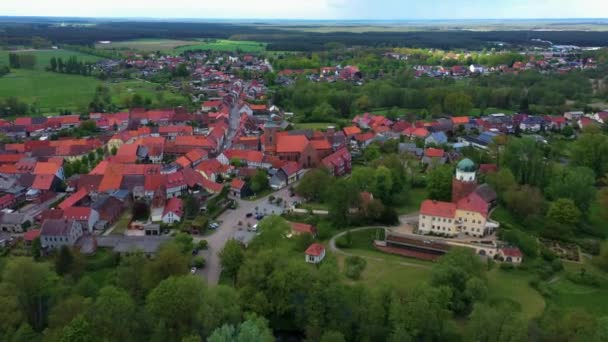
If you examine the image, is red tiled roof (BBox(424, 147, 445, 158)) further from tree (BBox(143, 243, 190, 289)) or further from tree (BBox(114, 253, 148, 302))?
tree (BBox(114, 253, 148, 302))

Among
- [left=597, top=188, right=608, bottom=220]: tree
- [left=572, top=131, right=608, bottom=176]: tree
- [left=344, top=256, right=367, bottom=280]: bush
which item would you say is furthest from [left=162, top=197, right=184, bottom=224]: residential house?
[left=572, top=131, right=608, bottom=176]: tree

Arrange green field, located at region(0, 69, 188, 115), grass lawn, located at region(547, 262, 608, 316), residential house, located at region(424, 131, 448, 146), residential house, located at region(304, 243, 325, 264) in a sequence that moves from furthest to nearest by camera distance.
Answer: green field, located at region(0, 69, 188, 115), residential house, located at region(424, 131, 448, 146), residential house, located at region(304, 243, 325, 264), grass lawn, located at region(547, 262, 608, 316)

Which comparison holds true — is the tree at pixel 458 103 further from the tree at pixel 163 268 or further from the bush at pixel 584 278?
the tree at pixel 163 268

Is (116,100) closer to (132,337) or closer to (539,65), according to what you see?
(132,337)

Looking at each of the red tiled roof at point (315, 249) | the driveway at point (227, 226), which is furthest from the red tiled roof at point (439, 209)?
the driveway at point (227, 226)

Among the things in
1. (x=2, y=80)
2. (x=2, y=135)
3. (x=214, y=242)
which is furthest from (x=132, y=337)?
(x=2, y=80)

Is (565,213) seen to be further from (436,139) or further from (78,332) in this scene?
(78,332)
